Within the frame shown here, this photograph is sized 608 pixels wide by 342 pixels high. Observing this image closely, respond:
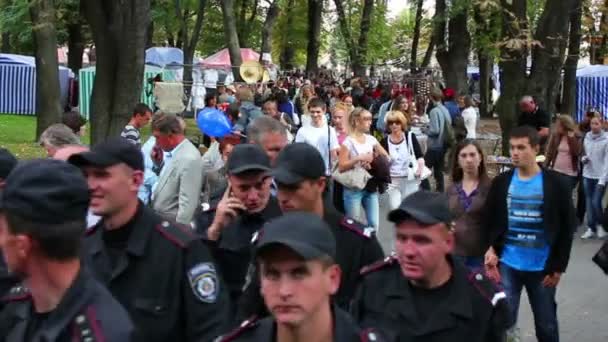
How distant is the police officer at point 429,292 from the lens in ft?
13.4

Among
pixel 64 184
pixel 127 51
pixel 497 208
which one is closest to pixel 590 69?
pixel 127 51

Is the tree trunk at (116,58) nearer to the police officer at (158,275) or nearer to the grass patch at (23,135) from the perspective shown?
the grass patch at (23,135)

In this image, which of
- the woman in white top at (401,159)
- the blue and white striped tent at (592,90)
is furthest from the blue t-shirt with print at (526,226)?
the blue and white striped tent at (592,90)

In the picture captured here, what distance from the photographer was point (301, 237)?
3.03 m

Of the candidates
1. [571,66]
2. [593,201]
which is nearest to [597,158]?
[593,201]

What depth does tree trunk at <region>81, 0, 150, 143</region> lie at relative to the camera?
14.1 metres

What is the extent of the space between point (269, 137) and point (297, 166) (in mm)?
2004

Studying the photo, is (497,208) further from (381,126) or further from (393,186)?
(381,126)

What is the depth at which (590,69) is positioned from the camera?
116ft

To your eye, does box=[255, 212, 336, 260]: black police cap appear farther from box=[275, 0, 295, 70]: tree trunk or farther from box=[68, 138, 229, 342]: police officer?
box=[275, 0, 295, 70]: tree trunk

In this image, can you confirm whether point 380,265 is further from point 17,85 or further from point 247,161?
point 17,85

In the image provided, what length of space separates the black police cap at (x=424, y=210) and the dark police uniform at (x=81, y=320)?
5.08 feet

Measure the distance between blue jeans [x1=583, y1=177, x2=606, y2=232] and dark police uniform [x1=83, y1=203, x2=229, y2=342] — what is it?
33.4 feet

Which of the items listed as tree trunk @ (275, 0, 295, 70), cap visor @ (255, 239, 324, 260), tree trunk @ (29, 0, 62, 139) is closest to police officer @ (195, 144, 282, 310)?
cap visor @ (255, 239, 324, 260)
